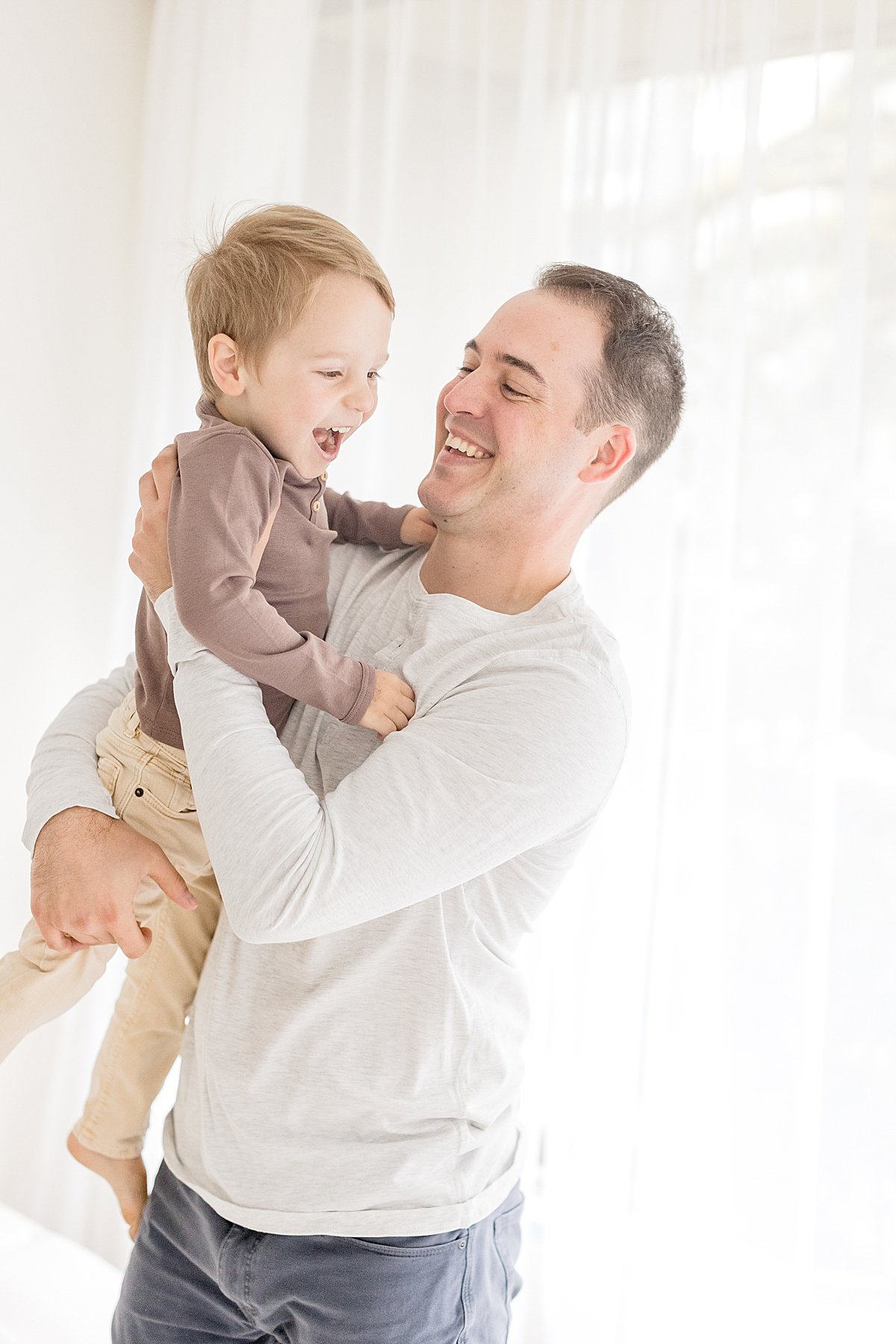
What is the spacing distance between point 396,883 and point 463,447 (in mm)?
589

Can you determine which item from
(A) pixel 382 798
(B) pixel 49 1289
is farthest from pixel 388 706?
(B) pixel 49 1289

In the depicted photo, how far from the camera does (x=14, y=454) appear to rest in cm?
256

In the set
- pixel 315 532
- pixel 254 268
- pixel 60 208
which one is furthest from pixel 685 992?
pixel 60 208

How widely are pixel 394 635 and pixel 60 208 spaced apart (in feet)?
6.00

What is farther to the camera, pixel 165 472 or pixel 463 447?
pixel 463 447

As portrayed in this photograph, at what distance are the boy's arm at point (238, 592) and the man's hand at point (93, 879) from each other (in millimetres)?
255

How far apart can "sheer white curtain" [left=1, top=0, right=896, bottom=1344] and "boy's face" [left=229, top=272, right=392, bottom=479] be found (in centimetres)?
81

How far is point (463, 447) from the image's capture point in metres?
1.39

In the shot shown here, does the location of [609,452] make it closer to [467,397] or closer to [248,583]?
[467,397]

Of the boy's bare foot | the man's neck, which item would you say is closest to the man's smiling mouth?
the man's neck

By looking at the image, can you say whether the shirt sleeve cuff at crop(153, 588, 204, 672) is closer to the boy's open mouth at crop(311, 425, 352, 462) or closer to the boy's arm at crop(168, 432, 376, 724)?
the boy's arm at crop(168, 432, 376, 724)

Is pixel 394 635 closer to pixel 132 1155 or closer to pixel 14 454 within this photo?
pixel 132 1155

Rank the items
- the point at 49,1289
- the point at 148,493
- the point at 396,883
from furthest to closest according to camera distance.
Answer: the point at 49,1289 < the point at 148,493 < the point at 396,883

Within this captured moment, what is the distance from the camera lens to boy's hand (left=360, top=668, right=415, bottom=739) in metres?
1.18
